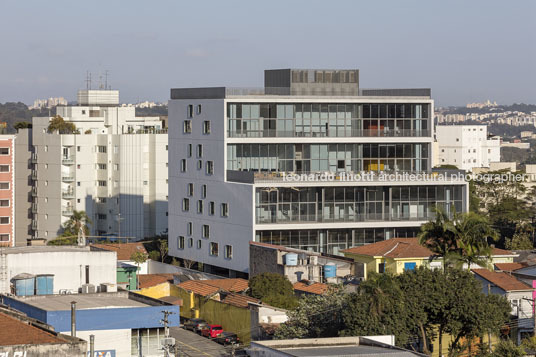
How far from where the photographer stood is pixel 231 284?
278 feet

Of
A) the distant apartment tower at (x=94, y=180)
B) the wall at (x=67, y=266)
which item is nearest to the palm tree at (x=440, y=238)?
the wall at (x=67, y=266)

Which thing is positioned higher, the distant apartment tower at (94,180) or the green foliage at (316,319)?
the distant apartment tower at (94,180)

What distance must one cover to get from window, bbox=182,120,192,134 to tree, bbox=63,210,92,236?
3610cm

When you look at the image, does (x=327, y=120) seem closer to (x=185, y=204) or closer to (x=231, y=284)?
(x=185, y=204)

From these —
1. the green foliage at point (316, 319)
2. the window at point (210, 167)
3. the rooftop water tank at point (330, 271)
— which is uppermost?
the window at point (210, 167)

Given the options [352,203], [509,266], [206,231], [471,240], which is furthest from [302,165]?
[471,240]

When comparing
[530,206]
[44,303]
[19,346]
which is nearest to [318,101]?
[44,303]

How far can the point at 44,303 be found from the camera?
5647cm

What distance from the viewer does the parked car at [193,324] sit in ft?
249

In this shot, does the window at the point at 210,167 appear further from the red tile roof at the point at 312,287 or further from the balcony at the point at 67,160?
the balcony at the point at 67,160

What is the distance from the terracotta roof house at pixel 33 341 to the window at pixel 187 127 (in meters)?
55.1

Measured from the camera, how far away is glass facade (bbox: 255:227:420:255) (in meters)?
92.2

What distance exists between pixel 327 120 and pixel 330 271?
→ 907 inches

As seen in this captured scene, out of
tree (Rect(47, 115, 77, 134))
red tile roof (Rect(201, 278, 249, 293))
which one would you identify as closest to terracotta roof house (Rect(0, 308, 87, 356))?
red tile roof (Rect(201, 278, 249, 293))
